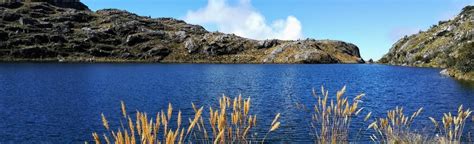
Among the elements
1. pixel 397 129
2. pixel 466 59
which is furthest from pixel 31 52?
pixel 397 129

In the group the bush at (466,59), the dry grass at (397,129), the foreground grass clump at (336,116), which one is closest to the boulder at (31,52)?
the bush at (466,59)

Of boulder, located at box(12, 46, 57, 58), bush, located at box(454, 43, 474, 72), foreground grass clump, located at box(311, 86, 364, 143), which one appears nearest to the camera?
foreground grass clump, located at box(311, 86, 364, 143)

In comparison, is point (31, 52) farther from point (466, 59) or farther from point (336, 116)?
point (336, 116)

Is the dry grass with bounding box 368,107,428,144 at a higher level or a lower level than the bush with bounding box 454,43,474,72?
lower

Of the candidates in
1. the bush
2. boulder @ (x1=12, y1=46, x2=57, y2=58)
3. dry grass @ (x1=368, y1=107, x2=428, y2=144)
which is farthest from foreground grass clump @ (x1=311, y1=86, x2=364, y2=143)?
boulder @ (x1=12, y1=46, x2=57, y2=58)

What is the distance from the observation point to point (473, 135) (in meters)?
30.0

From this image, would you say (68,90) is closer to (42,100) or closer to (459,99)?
(42,100)

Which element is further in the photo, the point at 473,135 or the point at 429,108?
the point at 429,108

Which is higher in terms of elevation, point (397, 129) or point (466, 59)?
point (466, 59)

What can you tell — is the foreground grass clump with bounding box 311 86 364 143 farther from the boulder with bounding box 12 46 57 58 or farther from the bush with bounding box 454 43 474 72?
the boulder with bounding box 12 46 57 58

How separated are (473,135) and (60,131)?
3061 cm

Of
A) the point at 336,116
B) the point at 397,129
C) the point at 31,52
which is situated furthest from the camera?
the point at 31,52

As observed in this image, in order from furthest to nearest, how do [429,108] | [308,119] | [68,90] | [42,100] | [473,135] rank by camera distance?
[68,90] < [42,100] < [429,108] < [308,119] < [473,135]

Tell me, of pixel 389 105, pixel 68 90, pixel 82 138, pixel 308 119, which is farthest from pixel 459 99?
pixel 68 90
